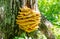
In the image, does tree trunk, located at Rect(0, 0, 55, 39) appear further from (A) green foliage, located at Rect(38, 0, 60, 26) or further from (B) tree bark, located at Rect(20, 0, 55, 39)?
(A) green foliage, located at Rect(38, 0, 60, 26)

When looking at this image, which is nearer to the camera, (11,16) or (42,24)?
(11,16)

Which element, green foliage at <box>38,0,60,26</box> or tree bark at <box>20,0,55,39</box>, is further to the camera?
green foliage at <box>38,0,60,26</box>

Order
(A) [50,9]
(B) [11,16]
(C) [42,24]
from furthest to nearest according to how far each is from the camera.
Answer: (A) [50,9] < (C) [42,24] < (B) [11,16]

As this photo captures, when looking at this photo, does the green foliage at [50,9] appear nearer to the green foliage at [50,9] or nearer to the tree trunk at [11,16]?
the green foliage at [50,9]

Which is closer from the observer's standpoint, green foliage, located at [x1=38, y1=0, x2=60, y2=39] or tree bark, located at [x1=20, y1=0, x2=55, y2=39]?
tree bark, located at [x1=20, y1=0, x2=55, y2=39]

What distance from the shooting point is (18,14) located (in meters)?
2.23

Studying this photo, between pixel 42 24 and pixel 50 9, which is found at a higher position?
pixel 50 9

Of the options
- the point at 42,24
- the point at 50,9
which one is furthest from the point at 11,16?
the point at 50,9

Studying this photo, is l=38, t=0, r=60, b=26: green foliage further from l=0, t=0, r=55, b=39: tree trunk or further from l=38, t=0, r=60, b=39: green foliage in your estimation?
l=0, t=0, r=55, b=39: tree trunk

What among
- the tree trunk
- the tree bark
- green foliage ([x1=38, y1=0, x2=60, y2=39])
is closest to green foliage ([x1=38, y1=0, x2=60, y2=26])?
green foliage ([x1=38, y1=0, x2=60, y2=39])

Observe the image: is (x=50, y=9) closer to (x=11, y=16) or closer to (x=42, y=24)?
(x=42, y=24)

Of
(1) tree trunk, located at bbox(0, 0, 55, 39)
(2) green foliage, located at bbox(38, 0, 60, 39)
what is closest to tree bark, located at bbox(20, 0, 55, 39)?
(1) tree trunk, located at bbox(0, 0, 55, 39)

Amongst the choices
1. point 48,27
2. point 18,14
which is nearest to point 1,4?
point 18,14

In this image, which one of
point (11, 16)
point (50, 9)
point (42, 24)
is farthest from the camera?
point (50, 9)
